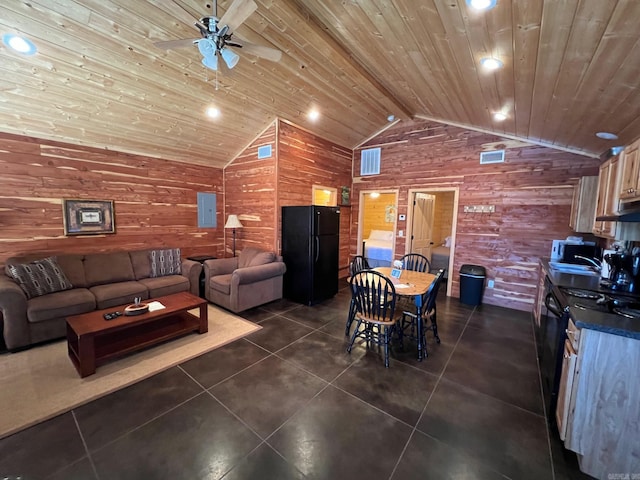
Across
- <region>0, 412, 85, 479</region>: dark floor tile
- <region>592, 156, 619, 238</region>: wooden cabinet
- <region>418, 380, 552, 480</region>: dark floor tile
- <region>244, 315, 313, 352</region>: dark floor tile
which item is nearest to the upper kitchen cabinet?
<region>592, 156, 619, 238</region>: wooden cabinet

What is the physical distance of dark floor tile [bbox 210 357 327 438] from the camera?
6.71 ft

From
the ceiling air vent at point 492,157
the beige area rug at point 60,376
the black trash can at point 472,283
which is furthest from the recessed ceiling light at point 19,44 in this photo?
the black trash can at point 472,283

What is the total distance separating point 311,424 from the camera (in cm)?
199

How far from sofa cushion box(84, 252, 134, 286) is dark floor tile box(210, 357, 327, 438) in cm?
290

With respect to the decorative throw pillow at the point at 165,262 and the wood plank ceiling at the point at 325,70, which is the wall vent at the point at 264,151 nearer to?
the wood plank ceiling at the point at 325,70

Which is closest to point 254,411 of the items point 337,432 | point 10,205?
point 337,432

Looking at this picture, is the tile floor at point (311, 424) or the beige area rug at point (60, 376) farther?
the beige area rug at point (60, 376)

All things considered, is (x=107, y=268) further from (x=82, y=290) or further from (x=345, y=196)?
(x=345, y=196)

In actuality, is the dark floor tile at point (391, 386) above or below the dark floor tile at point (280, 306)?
below

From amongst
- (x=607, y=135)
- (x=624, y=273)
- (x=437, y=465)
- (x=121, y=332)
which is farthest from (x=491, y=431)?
(x=121, y=332)

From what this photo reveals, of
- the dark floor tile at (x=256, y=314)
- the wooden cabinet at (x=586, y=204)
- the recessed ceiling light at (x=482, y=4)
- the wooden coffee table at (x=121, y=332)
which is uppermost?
the recessed ceiling light at (x=482, y=4)

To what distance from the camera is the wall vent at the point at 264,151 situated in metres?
4.77

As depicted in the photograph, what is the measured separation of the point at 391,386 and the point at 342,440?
2.56 feet

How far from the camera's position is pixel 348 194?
6254 millimetres
